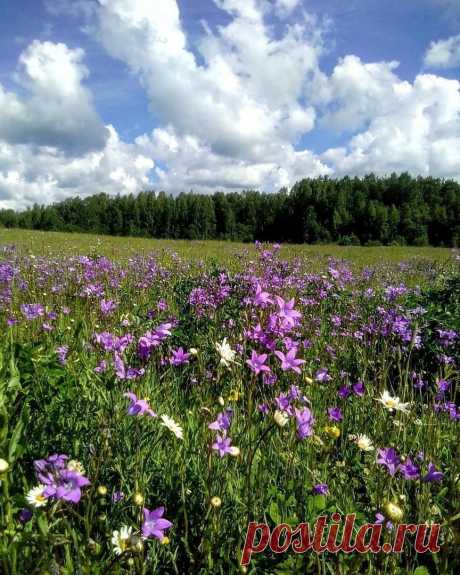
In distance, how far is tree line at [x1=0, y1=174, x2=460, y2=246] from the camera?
60.3 m

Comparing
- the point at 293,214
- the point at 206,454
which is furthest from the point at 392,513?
the point at 293,214

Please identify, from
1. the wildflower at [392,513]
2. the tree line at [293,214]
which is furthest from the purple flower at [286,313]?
the tree line at [293,214]

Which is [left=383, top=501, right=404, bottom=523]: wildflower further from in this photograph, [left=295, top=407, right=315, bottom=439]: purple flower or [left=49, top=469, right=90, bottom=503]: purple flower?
[left=49, top=469, right=90, bottom=503]: purple flower

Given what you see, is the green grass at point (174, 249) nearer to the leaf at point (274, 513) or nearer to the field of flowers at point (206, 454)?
the field of flowers at point (206, 454)

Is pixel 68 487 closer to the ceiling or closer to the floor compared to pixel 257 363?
closer to the floor

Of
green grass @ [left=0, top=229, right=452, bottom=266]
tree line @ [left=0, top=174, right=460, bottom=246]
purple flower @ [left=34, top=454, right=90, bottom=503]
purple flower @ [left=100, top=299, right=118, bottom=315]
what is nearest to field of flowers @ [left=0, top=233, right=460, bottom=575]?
purple flower @ [left=34, top=454, right=90, bottom=503]

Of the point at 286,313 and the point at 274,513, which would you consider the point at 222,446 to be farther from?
the point at 286,313

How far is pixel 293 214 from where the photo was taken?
73.1m

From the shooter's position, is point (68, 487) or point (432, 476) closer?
point (68, 487)

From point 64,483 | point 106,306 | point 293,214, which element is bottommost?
point 64,483

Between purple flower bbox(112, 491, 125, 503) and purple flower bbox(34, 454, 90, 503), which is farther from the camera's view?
purple flower bbox(112, 491, 125, 503)

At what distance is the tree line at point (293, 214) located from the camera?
198ft

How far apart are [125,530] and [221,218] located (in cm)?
Answer: 8341

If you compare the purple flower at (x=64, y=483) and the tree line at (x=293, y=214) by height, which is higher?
the tree line at (x=293, y=214)
